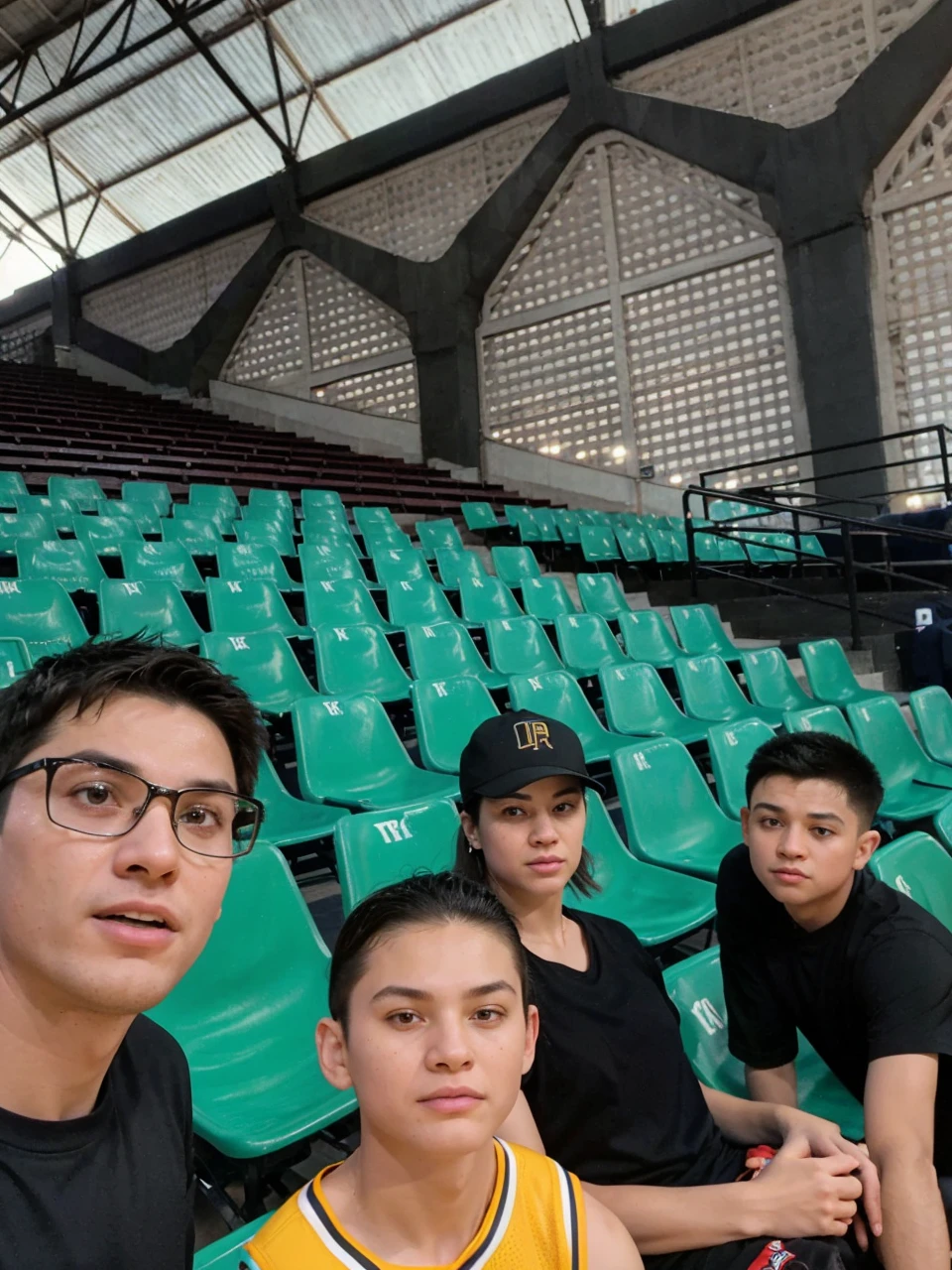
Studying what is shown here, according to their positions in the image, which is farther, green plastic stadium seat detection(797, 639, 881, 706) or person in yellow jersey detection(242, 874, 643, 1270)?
green plastic stadium seat detection(797, 639, 881, 706)

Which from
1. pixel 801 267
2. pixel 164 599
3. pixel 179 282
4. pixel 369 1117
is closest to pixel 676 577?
pixel 801 267

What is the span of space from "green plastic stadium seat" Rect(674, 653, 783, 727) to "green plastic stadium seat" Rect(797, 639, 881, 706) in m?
0.44

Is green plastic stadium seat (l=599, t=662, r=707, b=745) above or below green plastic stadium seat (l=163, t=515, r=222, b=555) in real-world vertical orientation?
below

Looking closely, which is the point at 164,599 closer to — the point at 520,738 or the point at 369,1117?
the point at 520,738

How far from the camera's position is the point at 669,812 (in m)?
2.44

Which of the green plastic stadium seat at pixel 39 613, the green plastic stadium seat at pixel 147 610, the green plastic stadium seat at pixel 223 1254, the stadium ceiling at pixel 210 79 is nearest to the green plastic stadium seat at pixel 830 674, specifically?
the green plastic stadium seat at pixel 147 610

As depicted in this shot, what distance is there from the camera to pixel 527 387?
1020cm

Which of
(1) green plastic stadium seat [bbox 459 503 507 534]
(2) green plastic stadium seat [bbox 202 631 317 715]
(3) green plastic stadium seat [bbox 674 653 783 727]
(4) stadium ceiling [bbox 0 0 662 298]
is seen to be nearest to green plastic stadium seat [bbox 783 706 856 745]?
(3) green plastic stadium seat [bbox 674 653 783 727]

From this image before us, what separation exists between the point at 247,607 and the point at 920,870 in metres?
2.90

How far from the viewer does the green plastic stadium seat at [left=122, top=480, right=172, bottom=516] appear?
19.6ft

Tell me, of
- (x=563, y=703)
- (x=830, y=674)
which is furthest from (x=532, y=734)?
(x=830, y=674)

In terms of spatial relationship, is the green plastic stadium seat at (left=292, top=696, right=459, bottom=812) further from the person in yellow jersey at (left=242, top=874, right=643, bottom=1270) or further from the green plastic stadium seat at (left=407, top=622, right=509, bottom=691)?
the person in yellow jersey at (left=242, top=874, right=643, bottom=1270)

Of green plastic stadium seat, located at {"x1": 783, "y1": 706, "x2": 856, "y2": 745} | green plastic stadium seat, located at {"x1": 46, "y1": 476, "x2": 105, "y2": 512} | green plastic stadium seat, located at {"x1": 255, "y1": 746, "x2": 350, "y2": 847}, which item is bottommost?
green plastic stadium seat, located at {"x1": 255, "y1": 746, "x2": 350, "y2": 847}

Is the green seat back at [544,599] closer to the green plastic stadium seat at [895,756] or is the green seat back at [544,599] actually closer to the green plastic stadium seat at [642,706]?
the green plastic stadium seat at [642,706]
